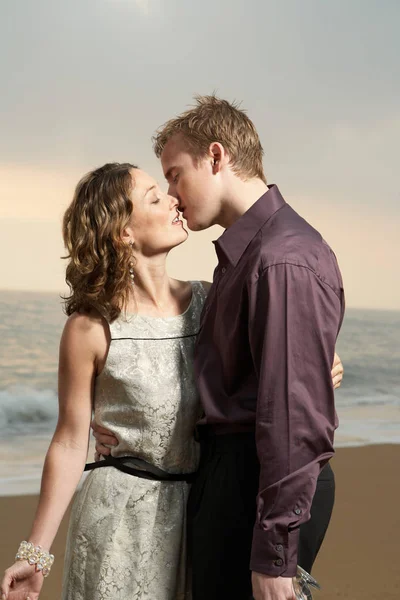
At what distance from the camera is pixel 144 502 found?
1.87m

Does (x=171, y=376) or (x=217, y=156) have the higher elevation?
(x=217, y=156)

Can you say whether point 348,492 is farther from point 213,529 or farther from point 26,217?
point 26,217

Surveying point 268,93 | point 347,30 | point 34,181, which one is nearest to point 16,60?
point 34,181

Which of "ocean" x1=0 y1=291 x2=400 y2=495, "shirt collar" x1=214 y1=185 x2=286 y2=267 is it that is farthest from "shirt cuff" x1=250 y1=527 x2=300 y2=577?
"ocean" x1=0 y1=291 x2=400 y2=495

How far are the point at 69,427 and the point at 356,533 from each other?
119 inches

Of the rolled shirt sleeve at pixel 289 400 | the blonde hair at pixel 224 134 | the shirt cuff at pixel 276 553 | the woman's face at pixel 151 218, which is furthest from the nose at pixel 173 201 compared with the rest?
the shirt cuff at pixel 276 553

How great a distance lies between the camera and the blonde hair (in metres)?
1.93

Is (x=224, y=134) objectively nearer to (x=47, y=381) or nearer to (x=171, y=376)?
(x=171, y=376)

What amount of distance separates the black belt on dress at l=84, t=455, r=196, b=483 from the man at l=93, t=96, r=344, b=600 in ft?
0.16

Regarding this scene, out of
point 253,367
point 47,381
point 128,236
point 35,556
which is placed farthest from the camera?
point 47,381

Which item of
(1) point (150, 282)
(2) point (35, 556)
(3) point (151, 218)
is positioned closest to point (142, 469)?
(2) point (35, 556)

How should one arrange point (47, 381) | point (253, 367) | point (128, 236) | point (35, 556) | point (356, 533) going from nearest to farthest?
point (253, 367) < point (35, 556) < point (128, 236) < point (356, 533) < point (47, 381)

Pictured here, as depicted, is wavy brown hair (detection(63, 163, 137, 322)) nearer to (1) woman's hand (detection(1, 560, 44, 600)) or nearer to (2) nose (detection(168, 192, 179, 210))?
(2) nose (detection(168, 192, 179, 210))

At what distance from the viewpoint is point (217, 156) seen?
6.33 feet
